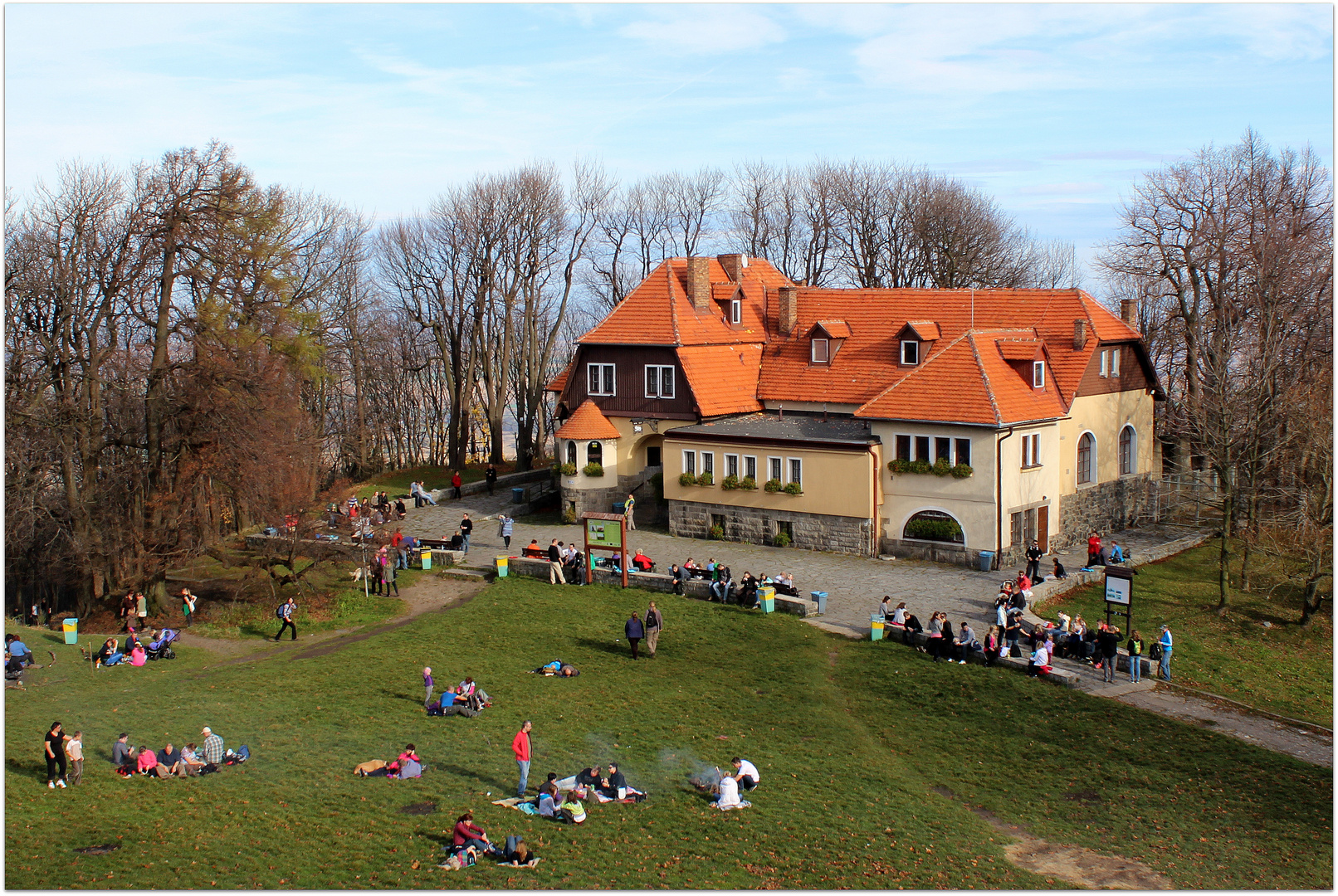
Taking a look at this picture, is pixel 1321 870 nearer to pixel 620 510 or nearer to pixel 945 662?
pixel 945 662

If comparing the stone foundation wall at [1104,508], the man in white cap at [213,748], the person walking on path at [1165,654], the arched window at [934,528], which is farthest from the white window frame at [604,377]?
the man in white cap at [213,748]

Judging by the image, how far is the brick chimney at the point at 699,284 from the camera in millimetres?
50406

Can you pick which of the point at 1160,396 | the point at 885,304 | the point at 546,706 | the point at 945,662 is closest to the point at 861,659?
the point at 945,662

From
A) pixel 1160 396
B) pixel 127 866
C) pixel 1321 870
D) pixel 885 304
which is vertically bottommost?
pixel 1321 870

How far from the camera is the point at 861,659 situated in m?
29.9

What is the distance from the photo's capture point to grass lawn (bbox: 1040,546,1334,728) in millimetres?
29156

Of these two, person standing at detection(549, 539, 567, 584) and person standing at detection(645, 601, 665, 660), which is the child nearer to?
person standing at detection(645, 601, 665, 660)

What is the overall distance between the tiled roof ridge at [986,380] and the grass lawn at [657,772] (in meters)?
11.4

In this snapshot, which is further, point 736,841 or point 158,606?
point 158,606

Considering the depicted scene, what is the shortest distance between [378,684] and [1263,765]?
1970 cm

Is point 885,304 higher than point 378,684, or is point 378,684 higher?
point 885,304

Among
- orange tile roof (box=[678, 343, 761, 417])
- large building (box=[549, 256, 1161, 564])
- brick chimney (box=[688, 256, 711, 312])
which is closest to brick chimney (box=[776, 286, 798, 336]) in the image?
large building (box=[549, 256, 1161, 564])

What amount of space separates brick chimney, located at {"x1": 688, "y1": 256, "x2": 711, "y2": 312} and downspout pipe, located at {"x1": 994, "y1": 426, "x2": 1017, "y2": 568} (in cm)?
1635

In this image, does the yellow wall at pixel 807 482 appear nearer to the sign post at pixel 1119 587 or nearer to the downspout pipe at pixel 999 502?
the downspout pipe at pixel 999 502
